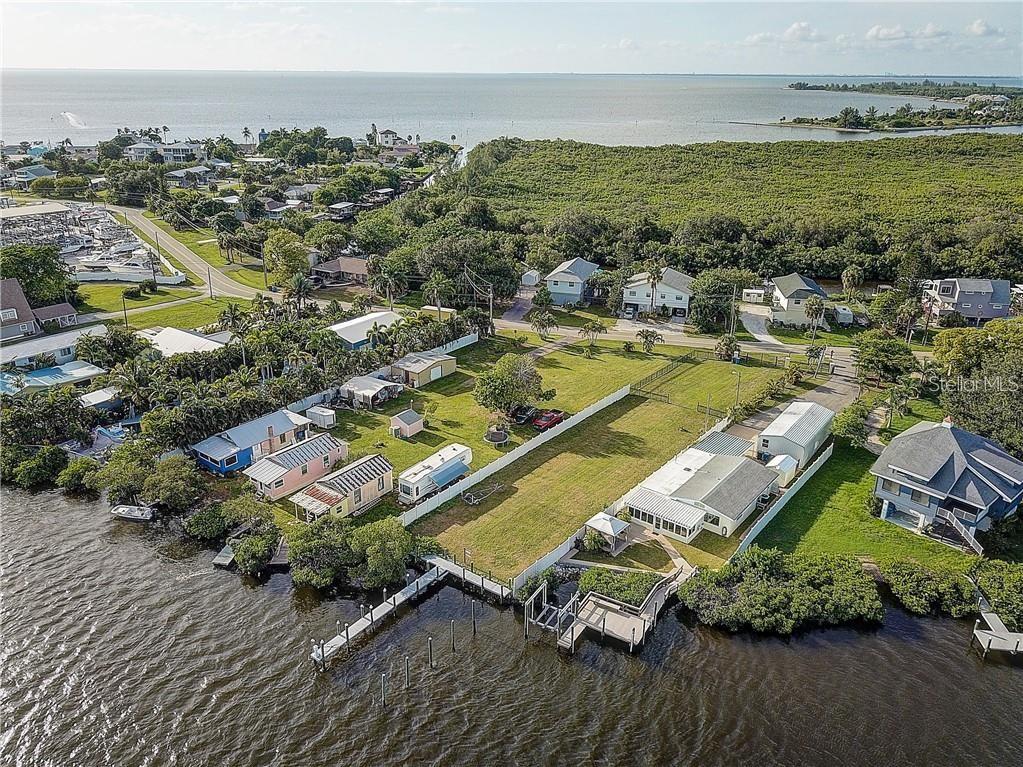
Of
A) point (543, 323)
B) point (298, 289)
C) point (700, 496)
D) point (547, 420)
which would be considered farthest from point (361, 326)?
point (700, 496)

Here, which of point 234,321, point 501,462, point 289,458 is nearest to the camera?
point 289,458

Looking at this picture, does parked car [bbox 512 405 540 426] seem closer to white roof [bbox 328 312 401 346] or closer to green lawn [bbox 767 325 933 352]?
white roof [bbox 328 312 401 346]

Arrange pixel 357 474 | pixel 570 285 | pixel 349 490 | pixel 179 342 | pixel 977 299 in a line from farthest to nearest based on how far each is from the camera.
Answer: pixel 570 285
pixel 977 299
pixel 179 342
pixel 357 474
pixel 349 490

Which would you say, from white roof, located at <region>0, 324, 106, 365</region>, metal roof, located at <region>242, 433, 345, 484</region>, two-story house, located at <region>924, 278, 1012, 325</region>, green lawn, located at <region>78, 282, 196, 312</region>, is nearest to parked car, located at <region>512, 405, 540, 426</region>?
metal roof, located at <region>242, 433, 345, 484</region>

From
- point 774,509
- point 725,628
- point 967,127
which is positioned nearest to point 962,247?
point 774,509

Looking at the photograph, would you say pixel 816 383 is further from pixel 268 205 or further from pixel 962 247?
pixel 268 205

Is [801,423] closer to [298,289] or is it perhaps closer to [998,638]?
[998,638]
